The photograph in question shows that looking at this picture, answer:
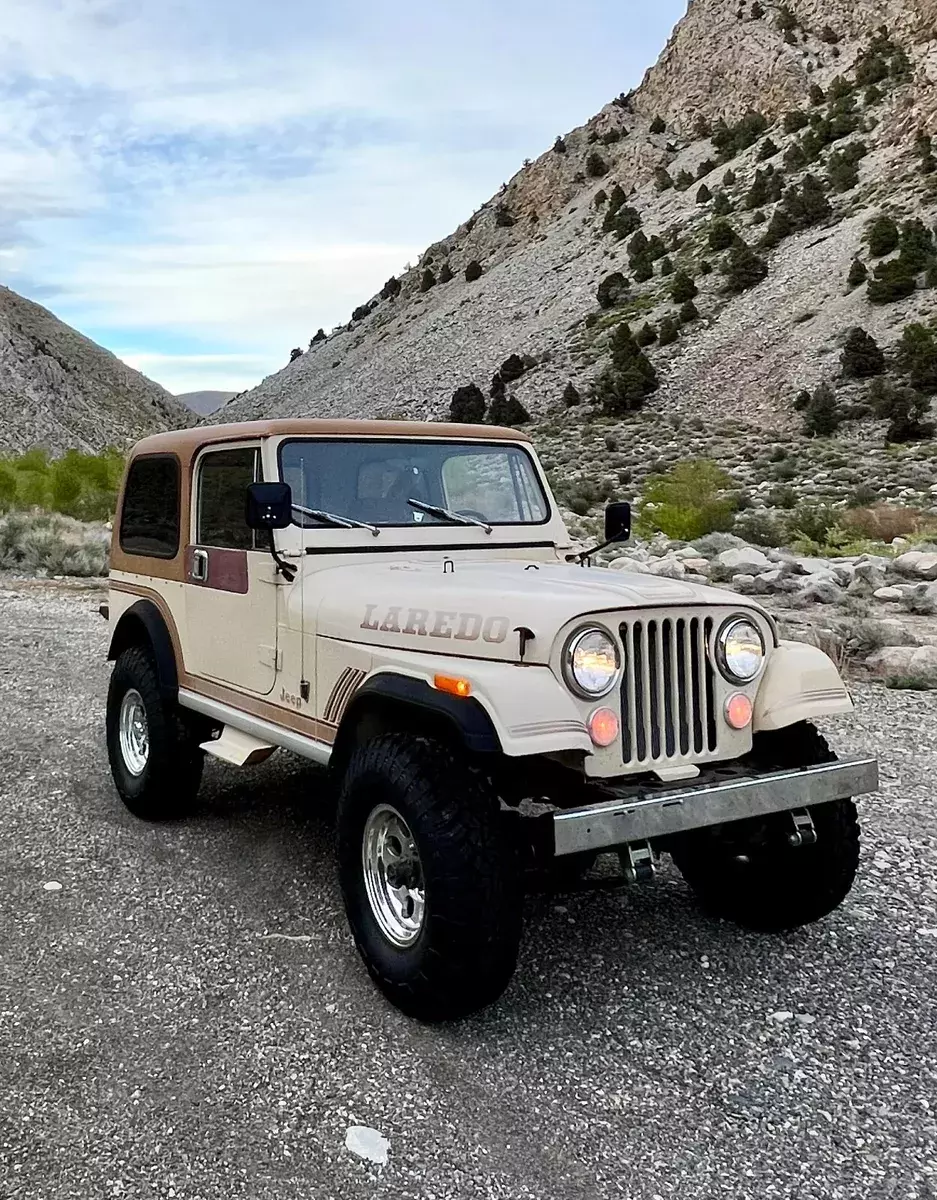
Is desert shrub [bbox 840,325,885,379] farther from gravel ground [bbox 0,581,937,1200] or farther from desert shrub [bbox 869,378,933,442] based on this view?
gravel ground [bbox 0,581,937,1200]

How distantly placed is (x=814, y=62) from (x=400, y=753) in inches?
3021

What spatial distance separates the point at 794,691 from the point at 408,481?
2175 mm

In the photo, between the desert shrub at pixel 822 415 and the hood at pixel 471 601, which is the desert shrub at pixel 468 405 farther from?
the hood at pixel 471 601

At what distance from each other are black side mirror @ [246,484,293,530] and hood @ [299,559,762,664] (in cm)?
38

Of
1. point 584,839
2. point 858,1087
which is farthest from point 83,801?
point 858,1087

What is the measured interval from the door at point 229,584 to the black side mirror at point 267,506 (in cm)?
45

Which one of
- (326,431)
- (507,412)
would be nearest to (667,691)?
(326,431)

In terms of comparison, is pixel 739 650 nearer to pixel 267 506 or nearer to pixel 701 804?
pixel 701 804

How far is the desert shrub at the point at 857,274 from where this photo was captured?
44500 millimetres

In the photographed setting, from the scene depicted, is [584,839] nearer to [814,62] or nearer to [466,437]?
[466,437]

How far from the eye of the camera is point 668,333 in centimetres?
4969

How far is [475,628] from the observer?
3883mm

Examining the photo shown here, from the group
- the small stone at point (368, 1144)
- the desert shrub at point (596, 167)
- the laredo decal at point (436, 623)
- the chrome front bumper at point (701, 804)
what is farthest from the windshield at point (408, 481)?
the desert shrub at point (596, 167)

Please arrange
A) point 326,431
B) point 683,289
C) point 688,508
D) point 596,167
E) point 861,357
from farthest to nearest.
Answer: point 596,167 < point 683,289 < point 861,357 < point 688,508 < point 326,431
